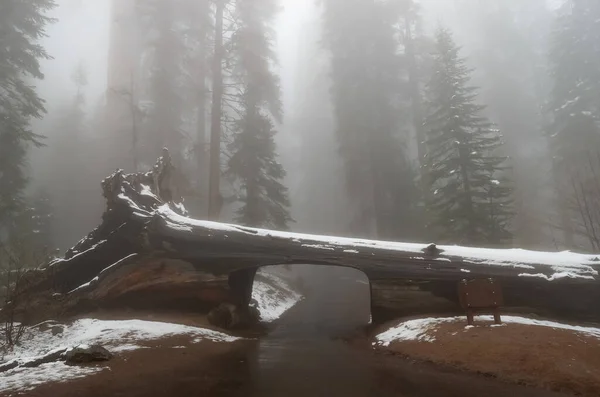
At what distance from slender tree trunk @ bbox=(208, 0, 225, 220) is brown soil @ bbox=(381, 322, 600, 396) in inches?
491

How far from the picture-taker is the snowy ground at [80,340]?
7.13 metres

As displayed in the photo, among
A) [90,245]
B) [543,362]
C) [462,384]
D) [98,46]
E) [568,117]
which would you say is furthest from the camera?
[98,46]

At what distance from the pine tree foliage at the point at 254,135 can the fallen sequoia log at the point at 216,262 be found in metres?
9.18

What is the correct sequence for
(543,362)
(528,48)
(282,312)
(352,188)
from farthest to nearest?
1. (528,48)
2. (352,188)
3. (282,312)
4. (543,362)

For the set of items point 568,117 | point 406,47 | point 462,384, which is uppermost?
point 406,47

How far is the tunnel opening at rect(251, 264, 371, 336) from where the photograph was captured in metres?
14.0

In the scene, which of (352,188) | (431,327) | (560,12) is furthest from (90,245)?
(560,12)

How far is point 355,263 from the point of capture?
39.1 ft

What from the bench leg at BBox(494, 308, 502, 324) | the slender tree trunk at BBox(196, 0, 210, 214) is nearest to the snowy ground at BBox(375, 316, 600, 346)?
the bench leg at BBox(494, 308, 502, 324)

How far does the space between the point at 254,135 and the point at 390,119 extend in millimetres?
8336

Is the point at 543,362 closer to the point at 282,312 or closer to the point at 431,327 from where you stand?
the point at 431,327

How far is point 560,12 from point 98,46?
5383 cm

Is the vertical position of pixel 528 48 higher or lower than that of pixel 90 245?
higher

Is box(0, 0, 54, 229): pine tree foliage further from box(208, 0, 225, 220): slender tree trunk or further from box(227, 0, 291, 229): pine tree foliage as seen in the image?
box(227, 0, 291, 229): pine tree foliage
